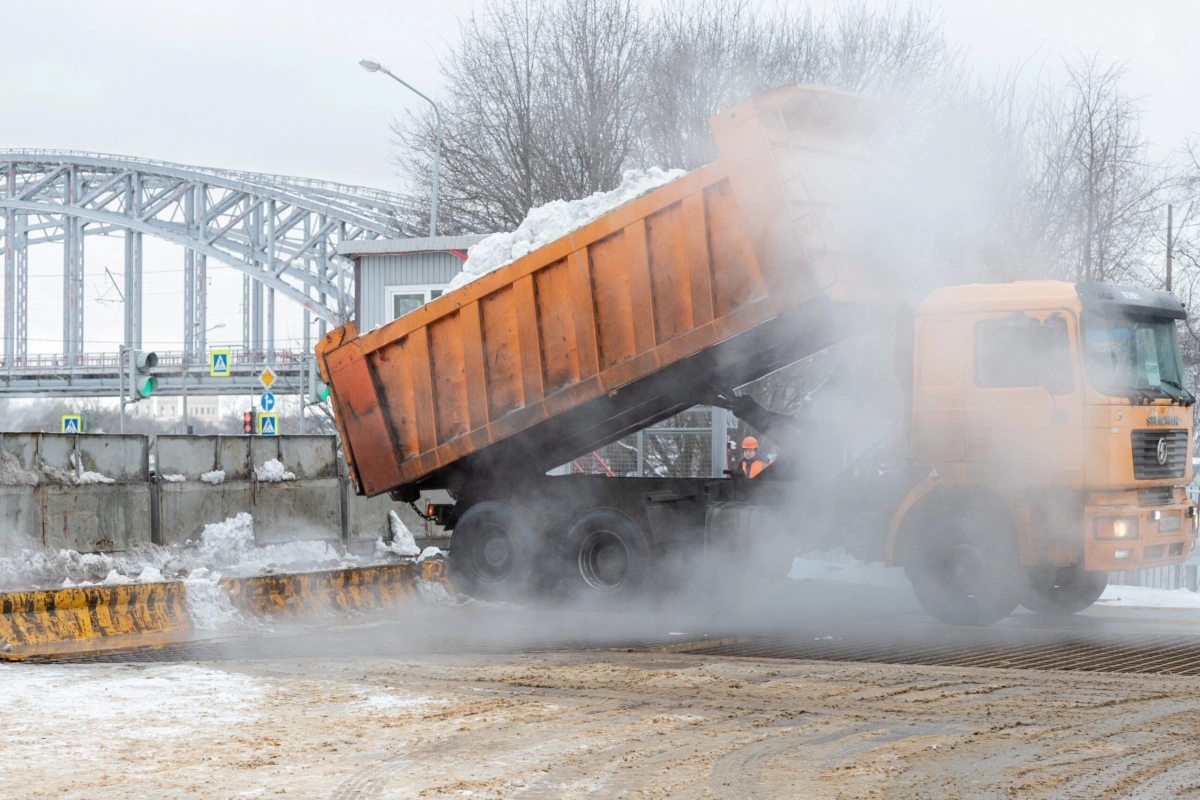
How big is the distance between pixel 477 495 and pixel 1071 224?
34.9ft

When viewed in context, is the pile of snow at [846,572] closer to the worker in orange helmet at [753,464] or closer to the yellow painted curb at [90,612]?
the worker in orange helmet at [753,464]

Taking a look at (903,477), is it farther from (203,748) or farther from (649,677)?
(203,748)

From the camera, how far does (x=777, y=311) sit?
992 centimetres

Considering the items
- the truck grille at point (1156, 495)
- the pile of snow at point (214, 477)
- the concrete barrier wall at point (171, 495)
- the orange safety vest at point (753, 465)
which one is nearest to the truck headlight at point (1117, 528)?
the truck grille at point (1156, 495)

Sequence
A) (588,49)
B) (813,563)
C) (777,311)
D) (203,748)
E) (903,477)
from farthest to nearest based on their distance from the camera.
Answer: (588,49), (813,563), (903,477), (777,311), (203,748)

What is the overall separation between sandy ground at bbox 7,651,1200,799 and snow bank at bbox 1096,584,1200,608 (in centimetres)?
514

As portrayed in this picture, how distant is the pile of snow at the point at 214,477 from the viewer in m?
12.4

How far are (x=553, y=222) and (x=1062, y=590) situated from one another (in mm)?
5478

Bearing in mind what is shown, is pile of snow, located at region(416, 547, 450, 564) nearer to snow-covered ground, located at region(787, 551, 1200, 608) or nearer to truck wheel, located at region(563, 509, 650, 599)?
truck wheel, located at region(563, 509, 650, 599)

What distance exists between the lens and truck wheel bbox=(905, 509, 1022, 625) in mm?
9852

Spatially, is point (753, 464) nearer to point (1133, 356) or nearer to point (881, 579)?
point (881, 579)

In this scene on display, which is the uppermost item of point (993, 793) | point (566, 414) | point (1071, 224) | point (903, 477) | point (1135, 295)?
point (1071, 224)

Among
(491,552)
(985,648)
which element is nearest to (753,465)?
(491,552)

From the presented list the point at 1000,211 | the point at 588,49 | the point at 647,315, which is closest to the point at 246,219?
the point at 588,49
